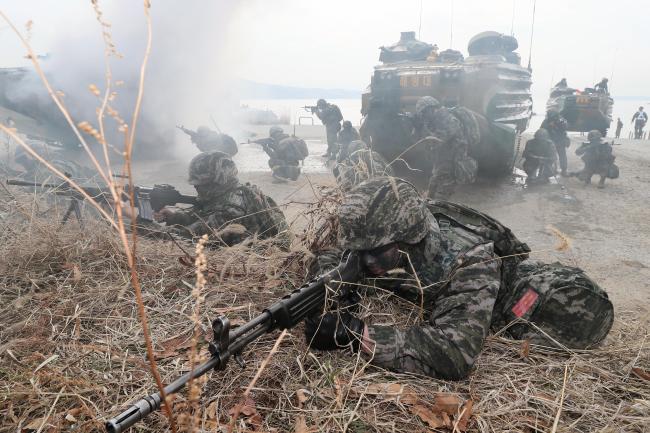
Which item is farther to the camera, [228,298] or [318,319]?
[228,298]

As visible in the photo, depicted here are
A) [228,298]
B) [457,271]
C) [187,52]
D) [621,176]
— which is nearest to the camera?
[457,271]

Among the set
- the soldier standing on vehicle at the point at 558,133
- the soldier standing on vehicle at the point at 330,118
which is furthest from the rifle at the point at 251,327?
the soldier standing on vehicle at the point at 330,118

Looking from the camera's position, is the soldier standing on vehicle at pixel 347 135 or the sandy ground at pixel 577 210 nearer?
the sandy ground at pixel 577 210

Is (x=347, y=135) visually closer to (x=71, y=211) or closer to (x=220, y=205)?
(x=220, y=205)

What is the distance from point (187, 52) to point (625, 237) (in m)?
14.5

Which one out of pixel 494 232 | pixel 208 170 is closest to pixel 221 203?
pixel 208 170

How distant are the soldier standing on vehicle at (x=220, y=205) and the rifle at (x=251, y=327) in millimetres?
2390

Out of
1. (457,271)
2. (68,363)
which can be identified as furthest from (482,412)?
(68,363)

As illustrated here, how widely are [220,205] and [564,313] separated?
11.6 ft

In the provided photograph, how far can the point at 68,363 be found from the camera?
2139mm

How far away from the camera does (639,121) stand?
70.5ft

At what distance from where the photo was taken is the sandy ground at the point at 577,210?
16.0ft

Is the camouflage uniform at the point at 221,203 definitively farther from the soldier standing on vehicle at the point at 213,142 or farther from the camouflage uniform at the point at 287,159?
the soldier standing on vehicle at the point at 213,142

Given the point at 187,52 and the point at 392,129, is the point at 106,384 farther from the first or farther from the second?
the point at 187,52
